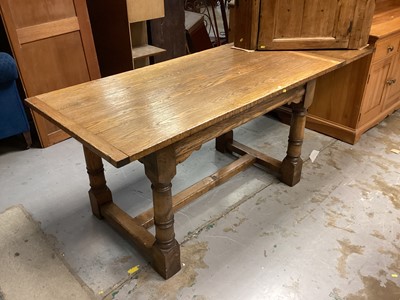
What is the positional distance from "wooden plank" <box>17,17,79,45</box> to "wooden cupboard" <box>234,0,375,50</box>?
1297 mm

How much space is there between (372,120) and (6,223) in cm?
271

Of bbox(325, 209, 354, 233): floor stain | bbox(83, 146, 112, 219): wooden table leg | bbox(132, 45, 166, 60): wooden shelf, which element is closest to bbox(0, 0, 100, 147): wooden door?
bbox(132, 45, 166, 60): wooden shelf

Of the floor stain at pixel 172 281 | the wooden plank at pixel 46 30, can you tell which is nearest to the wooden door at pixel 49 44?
the wooden plank at pixel 46 30

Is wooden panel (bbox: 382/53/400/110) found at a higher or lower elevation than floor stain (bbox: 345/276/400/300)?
higher

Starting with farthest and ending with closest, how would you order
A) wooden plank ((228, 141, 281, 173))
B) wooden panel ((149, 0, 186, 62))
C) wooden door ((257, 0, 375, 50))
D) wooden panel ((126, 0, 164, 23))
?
1. wooden panel ((149, 0, 186, 62))
2. wooden panel ((126, 0, 164, 23))
3. wooden plank ((228, 141, 281, 173))
4. wooden door ((257, 0, 375, 50))

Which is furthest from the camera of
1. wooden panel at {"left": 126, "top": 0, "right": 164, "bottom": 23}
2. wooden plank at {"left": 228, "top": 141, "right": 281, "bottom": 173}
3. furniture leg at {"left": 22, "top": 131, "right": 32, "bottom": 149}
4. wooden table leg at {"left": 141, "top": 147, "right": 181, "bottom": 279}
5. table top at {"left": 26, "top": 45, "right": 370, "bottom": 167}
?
wooden panel at {"left": 126, "top": 0, "right": 164, "bottom": 23}

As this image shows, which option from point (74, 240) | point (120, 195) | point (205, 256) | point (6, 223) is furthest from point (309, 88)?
point (6, 223)

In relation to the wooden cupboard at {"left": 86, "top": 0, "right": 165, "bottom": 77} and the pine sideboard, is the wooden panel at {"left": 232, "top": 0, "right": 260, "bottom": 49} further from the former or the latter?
the wooden cupboard at {"left": 86, "top": 0, "right": 165, "bottom": 77}

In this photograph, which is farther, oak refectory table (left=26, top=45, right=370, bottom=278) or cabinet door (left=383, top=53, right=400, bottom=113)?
cabinet door (left=383, top=53, right=400, bottom=113)

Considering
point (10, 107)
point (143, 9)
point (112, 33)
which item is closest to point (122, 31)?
point (112, 33)

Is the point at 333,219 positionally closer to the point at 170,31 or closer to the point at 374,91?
the point at 374,91

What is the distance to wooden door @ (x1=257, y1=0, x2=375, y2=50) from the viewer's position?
2137 millimetres

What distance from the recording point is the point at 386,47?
2656mm

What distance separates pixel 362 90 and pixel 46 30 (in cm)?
230
